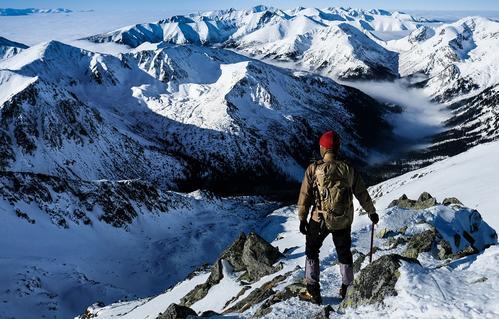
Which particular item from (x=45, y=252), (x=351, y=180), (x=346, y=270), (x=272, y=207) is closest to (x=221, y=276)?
(x=346, y=270)

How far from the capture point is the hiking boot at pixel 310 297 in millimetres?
13391

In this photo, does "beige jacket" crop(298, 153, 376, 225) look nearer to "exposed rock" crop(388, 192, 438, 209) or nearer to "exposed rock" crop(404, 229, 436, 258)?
"exposed rock" crop(404, 229, 436, 258)

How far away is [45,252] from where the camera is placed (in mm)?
71062

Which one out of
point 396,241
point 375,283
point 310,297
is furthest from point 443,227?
point 375,283

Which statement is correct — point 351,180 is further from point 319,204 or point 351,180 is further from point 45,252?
point 45,252

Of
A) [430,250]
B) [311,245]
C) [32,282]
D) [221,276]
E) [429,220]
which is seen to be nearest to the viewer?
[311,245]

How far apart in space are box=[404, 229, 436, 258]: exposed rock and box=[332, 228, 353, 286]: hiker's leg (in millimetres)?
5928

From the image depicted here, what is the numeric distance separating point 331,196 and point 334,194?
0.32ft

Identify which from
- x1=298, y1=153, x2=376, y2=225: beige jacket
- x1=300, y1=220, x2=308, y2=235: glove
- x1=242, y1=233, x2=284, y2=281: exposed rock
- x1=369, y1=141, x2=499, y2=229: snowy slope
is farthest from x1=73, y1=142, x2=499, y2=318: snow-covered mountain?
x1=298, y1=153, x2=376, y2=225: beige jacket

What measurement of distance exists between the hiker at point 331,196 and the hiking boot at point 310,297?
1.60 metres

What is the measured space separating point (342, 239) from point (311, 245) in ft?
3.01

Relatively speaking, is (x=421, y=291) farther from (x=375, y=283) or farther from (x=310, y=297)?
(x=310, y=297)

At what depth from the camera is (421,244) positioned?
19094mm

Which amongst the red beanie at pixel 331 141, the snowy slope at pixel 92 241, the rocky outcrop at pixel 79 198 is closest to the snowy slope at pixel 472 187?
the red beanie at pixel 331 141
